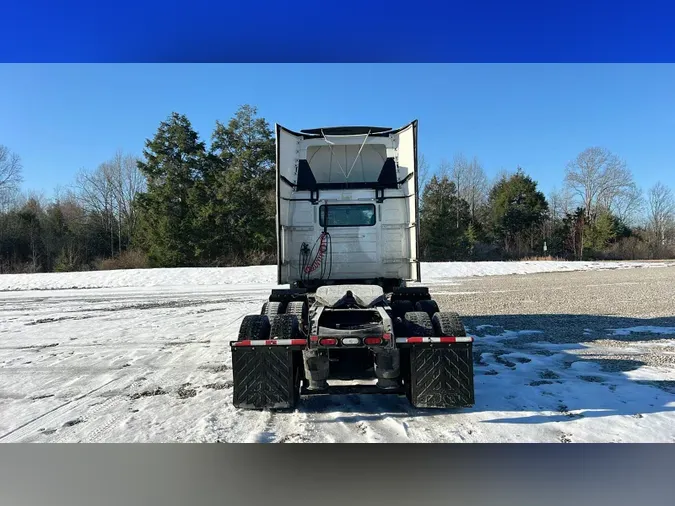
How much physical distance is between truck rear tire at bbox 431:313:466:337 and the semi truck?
1cm

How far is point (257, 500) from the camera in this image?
12.0 feet

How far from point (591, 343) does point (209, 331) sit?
777cm

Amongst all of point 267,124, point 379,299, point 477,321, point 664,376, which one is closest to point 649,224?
point 267,124

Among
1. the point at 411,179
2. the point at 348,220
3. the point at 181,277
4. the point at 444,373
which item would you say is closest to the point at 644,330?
the point at 411,179

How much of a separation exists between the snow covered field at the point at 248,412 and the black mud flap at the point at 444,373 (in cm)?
22

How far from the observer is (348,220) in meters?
7.61

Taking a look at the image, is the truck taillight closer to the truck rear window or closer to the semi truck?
the semi truck

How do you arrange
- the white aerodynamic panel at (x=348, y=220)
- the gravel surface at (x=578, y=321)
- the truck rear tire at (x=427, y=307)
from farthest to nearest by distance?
the gravel surface at (x=578, y=321) < the white aerodynamic panel at (x=348, y=220) < the truck rear tire at (x=427, y=307)

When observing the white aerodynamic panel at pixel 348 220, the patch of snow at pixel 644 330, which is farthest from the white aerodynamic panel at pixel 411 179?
the patch of snow at pixel 644 330

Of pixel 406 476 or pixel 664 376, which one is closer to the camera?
pixel 406 476

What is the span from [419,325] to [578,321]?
293 inches

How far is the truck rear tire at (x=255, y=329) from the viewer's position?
5.09 meters

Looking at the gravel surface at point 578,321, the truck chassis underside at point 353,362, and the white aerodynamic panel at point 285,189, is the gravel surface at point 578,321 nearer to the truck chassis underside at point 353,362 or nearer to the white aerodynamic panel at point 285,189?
the truck chassis underside at point 353,362

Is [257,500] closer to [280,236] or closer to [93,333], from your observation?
[280,236]
